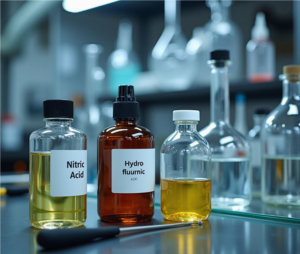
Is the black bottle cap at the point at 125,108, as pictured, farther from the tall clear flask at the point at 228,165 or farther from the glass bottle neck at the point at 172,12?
the glass bottle neck at the point at 172,12

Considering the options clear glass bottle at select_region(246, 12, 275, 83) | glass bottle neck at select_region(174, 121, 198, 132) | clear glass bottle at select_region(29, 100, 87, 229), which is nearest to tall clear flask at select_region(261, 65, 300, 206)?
glass bottle neck at select_region(174, 121, 198, 132)

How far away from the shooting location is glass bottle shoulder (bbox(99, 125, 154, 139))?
607 millimetres

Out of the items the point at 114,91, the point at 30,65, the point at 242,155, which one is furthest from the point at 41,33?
the point at 242,155

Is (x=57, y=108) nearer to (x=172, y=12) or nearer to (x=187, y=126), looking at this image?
(x=187, y=126)

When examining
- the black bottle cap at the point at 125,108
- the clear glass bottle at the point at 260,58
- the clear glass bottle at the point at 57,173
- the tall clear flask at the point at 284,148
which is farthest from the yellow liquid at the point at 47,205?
the clear glass bottle at the point at 260,58

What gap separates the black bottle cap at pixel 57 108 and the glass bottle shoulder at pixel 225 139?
0.30m

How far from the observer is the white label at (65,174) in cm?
57

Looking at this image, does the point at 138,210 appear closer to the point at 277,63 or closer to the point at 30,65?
the point at 277,63

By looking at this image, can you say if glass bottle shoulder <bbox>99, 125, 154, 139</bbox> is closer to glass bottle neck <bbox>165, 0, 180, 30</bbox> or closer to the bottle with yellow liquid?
the bottle with yellow liquid

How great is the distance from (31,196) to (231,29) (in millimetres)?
1298

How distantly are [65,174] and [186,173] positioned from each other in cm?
19

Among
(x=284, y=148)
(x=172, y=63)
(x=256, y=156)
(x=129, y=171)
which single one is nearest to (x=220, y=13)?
(x=172, y=63)

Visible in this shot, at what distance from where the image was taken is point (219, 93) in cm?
83

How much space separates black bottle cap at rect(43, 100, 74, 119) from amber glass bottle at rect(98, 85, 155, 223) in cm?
7
